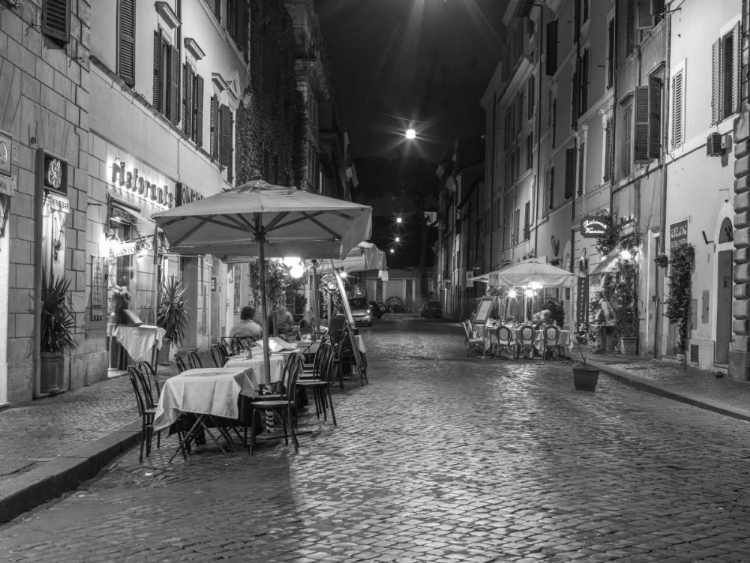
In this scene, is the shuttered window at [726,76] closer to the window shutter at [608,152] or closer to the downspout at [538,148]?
the window shutter at [608,152]

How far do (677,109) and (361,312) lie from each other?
26317 mm

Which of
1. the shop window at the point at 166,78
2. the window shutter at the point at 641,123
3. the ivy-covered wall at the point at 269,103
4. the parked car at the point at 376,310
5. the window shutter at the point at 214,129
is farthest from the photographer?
the parked car at the point at 376,310

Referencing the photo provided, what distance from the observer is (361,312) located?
4447 cm

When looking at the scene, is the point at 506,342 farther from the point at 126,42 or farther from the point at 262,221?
the point at 262,221

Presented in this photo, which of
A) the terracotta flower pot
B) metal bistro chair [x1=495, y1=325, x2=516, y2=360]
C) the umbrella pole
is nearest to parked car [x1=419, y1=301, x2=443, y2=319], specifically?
metal bistro chair [x1=495, y1=325, x2=516, y2=360]

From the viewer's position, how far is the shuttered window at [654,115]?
68.5ft

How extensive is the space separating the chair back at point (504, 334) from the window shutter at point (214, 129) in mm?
9214

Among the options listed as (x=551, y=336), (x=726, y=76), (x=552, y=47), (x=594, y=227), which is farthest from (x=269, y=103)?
(x=726, y=76)

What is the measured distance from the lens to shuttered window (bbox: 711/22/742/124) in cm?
1648

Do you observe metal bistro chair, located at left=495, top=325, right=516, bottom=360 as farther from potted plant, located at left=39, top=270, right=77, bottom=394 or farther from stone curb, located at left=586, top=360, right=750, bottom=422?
potted plant, located at left=39, top=270, right=77, bottom=394

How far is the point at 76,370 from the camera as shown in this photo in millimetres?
12953

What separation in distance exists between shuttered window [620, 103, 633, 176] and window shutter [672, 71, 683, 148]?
9.40 feet

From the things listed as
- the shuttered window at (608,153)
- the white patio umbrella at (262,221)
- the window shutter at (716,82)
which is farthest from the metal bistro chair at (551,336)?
the white patio umbrella at (262,221)

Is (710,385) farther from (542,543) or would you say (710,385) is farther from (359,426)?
(542,543)
